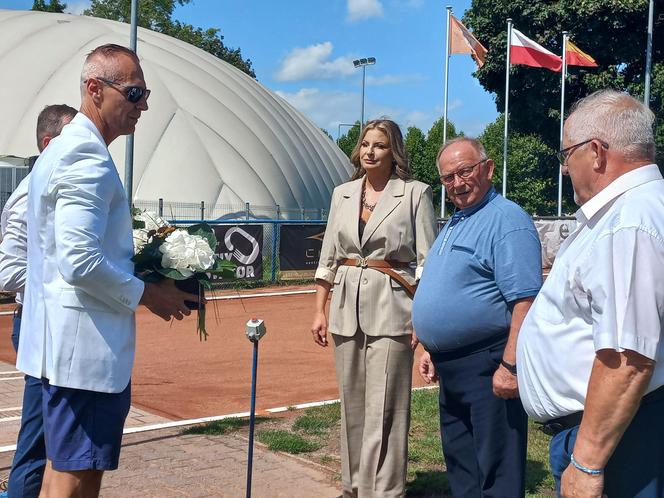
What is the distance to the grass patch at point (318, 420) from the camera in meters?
7.15

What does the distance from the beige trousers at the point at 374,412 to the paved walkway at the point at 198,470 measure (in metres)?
0.62

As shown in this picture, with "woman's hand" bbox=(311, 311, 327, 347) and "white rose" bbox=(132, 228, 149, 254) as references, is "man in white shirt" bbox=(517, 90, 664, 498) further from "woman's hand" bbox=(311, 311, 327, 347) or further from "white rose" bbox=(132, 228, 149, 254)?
Result: "woman's hand" bbox=(311, 311, 327, 347)

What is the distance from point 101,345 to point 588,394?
Result: 1796 millimetres

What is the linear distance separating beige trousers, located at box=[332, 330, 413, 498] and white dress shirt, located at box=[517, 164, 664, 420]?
1.89m

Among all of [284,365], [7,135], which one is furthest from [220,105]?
[284,365]

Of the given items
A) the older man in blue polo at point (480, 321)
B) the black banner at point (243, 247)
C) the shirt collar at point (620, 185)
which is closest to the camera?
the shirt collar at point (620, 185)

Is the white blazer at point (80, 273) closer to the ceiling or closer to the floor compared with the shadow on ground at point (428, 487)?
closer to the ceiling

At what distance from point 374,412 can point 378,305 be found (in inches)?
25.5

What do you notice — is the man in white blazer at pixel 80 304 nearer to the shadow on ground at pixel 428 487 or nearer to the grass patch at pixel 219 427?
the shadow on ground at pixel 428 487

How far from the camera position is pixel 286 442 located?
664 cm

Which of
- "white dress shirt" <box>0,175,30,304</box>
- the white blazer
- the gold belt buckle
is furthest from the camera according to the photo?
the gold belt buckle

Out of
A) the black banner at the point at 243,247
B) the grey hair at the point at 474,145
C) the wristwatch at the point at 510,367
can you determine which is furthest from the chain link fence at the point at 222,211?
the wristwatch at the point at 510,367

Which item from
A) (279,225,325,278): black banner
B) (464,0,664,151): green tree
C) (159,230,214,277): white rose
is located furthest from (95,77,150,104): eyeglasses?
(464,0,664,151): green tree

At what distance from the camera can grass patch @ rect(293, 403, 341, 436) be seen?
7152 millimetres
